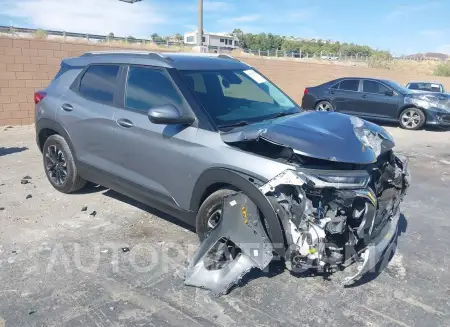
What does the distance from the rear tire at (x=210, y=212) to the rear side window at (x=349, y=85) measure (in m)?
11.0

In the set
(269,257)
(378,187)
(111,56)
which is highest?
(111,56)

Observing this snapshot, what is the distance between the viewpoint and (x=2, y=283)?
342 cm

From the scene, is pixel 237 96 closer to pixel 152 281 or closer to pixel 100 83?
pixel 100 83

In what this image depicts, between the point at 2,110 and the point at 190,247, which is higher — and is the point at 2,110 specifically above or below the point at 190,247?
above

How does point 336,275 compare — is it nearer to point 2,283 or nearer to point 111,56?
point 2,283

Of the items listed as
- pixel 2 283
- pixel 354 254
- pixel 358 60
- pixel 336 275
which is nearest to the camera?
pixel 354 254

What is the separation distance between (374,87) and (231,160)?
436 inches

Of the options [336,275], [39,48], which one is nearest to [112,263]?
[336,275]

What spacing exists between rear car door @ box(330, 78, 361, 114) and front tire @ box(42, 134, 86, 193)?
1013 cm

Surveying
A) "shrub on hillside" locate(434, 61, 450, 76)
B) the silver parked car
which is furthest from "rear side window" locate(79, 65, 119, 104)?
"shrub on hillside" locate(434, 61, 450, 76)

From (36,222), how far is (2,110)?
7.02 metres

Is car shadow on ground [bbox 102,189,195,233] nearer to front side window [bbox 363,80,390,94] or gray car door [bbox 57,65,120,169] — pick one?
gray car door [bbox 57,65,120,169]

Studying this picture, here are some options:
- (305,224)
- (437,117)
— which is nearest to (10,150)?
(305,224)

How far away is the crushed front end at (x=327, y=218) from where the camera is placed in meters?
3.02
